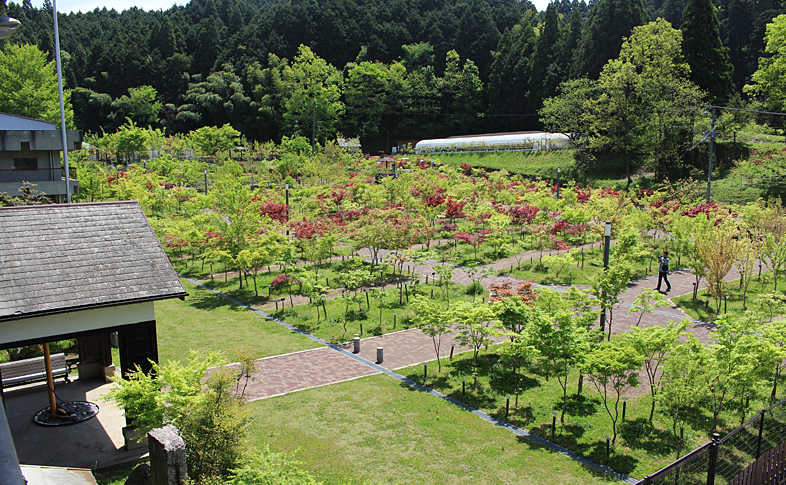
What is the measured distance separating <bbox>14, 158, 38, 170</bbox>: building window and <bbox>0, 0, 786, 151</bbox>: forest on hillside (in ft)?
118

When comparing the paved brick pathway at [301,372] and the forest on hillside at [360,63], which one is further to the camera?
the forest on hillside at [360,63]

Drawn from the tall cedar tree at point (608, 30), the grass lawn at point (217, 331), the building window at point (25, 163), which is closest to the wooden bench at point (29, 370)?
the grass lawn at point (217, 331)

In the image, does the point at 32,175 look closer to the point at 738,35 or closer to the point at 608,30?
the point at 608,30

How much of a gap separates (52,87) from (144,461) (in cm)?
5696

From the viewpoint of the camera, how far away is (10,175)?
28656mm

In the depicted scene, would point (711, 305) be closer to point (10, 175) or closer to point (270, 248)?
point (270, 248)

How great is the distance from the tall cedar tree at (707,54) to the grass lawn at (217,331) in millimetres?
41332

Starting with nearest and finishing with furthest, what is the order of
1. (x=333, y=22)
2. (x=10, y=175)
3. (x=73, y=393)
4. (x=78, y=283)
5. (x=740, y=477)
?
(x=740, y=477) → (x=78, y=283) → (x=73, y=393) → (x=10, y=175) → (x=333, y=22)

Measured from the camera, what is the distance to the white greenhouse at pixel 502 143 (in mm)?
56469

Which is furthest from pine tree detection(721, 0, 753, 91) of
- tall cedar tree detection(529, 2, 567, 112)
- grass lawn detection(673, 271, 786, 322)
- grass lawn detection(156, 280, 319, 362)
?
grass lawn detection(156, 280, 319, 362)

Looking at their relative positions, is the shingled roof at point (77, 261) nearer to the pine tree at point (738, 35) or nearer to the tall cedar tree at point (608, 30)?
the tall cedar tree at point (608, 30)

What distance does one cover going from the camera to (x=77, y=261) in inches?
399

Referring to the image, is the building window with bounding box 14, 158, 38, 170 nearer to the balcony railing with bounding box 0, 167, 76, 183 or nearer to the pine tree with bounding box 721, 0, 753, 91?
the balcony railing with bounding box 0, 167, 76, 183

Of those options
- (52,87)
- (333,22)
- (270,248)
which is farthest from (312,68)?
(270,248)
